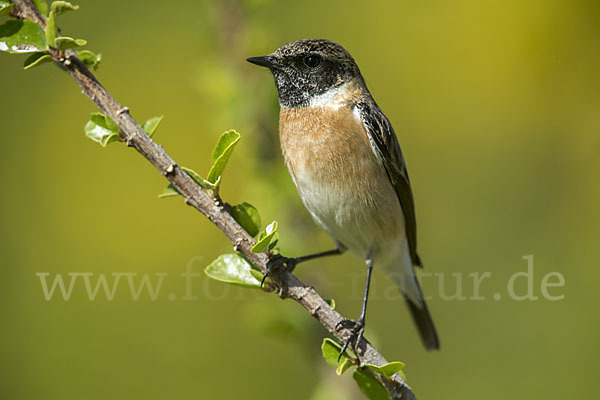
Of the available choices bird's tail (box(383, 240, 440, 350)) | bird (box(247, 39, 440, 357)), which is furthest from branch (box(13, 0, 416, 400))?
bird's tail (box(383, 240, 440, 350))

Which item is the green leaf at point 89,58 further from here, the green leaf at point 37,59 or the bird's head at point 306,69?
the bird's head at point 306,69

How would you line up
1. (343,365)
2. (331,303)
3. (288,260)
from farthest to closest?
1. (288,260)
2. (331,303)
3. (343,365)

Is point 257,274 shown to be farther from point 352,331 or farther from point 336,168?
point 336,168

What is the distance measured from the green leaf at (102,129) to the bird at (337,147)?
44.9 inches

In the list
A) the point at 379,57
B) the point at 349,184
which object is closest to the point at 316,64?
the point at 349,184

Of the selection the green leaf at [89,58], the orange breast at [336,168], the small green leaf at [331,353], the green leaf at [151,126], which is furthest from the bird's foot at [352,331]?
the green leaf at [89,58]

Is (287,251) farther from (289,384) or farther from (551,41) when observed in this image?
(551,41)

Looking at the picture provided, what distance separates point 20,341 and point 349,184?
9.93 ft

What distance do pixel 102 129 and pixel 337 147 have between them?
4.63 feet

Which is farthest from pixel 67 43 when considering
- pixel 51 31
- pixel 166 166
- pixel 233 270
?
pixel 233 270

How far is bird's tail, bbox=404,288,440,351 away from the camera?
3.87 metres

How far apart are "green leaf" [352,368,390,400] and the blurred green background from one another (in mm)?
1046

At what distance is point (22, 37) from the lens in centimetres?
201

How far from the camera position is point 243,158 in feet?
11.7
